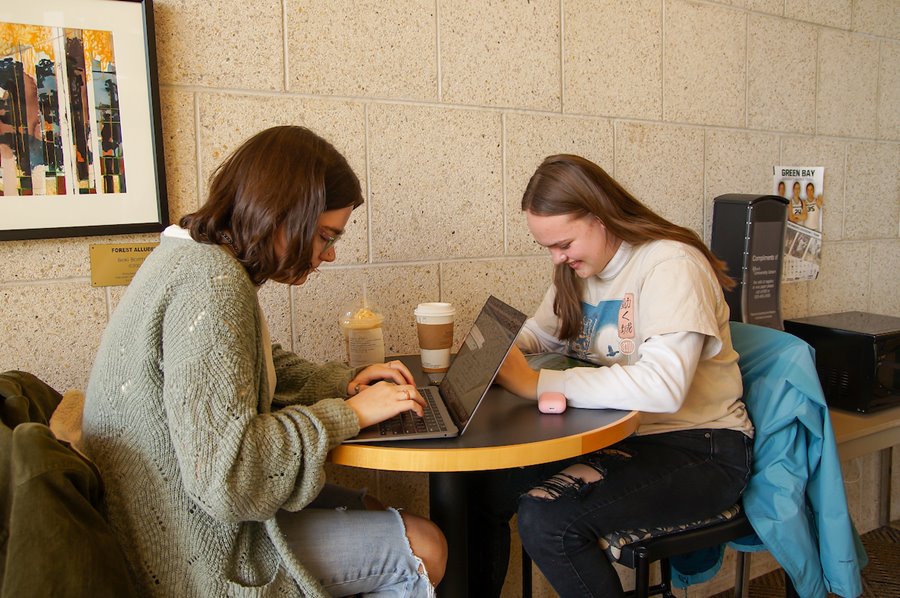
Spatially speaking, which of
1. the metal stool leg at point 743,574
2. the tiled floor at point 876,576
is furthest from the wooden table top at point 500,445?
the tiled floor at point 876,576

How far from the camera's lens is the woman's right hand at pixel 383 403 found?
1.23m

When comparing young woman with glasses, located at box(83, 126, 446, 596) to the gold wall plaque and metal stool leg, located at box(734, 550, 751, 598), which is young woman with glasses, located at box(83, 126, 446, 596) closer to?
the gold wall plaque

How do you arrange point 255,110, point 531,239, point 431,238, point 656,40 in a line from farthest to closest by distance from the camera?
1. point 656,40
2. point 531,239
3. point 431,238
4. point 255,110

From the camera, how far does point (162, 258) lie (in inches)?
47.2

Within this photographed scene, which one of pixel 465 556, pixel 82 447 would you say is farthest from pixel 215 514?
pixel 465 556

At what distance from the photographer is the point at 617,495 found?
1503 mm

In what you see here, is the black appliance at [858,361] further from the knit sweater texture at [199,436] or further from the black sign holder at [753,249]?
the knit sweater texture at [199,436]

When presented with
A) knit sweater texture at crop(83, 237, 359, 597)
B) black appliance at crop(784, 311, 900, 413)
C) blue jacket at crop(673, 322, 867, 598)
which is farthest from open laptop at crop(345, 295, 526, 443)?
black appliance at crop(784, 311, 900, 413)

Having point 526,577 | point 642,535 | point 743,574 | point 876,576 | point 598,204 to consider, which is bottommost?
point 876,576

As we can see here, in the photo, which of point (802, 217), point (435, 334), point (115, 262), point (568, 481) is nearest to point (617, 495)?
point (568, 481)

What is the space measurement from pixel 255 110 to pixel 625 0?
4.33ft

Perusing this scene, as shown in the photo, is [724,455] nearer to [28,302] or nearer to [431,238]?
[431,238]

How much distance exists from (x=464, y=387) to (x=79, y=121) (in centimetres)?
108

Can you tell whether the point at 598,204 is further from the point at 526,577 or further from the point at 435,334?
the point at 526,577
